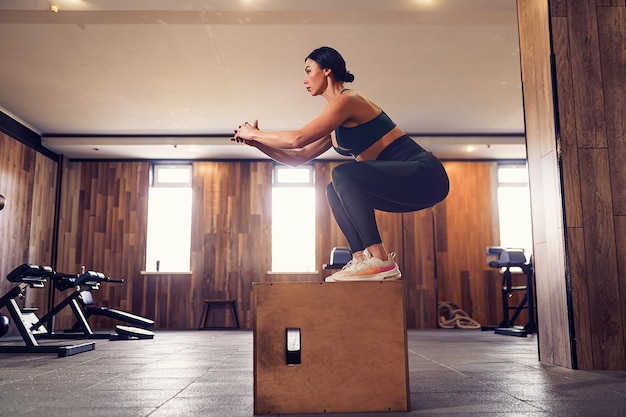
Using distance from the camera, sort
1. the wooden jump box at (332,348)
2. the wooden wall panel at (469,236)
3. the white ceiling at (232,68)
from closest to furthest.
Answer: the wooden jump box at (332,348)
the white ceiling at (232,68)
the wooden wall panel at (469,236)

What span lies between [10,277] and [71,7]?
8.02 ft

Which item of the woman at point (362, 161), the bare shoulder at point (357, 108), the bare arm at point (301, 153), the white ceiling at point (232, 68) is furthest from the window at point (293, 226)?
the bare shoulder at point (357, 108)

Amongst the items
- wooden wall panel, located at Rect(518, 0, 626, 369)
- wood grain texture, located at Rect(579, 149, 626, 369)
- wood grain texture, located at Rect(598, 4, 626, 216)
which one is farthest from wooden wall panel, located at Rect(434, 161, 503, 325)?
wood grain texture, located at Rect(579, 149, 626, 369)

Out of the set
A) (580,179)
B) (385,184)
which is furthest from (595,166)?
(385,184)

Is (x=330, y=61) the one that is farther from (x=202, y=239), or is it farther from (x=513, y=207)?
(x=513, y=207)

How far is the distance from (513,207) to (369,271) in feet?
28.1

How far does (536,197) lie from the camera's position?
3885 mm

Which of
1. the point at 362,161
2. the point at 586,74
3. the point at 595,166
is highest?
the point at 586,74

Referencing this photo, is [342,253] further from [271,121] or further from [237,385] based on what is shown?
[237,385]

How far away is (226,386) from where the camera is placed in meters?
2.88

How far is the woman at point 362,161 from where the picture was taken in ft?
7.36

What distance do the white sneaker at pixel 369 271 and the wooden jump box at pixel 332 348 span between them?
1.9 inches

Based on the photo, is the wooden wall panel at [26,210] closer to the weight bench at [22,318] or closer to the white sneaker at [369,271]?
the weight bench at [22,318]

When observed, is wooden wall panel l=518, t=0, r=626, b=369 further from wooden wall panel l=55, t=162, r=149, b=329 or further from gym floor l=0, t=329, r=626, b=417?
wooden wall panel l=55, t=162, r=149, b=329
